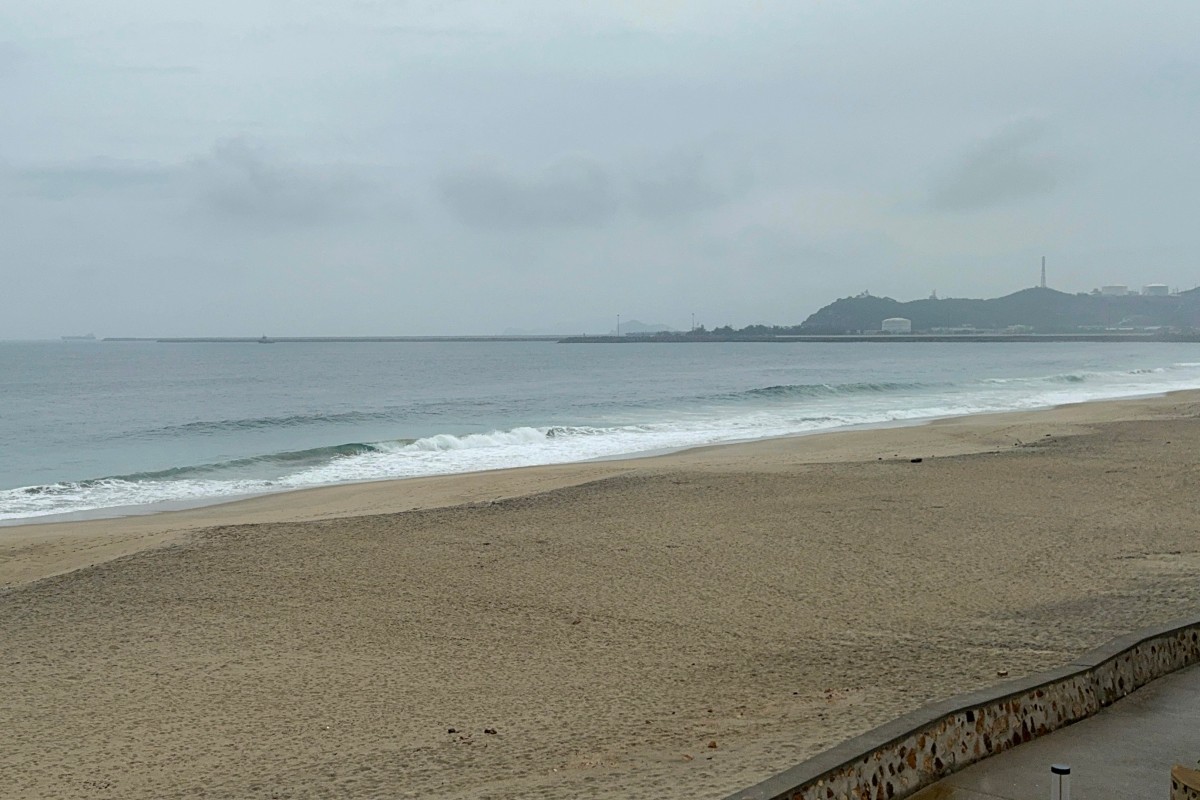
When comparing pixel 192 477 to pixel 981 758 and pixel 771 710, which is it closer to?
pixel 771 710

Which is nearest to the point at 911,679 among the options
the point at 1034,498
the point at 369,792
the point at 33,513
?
the point at 369,792

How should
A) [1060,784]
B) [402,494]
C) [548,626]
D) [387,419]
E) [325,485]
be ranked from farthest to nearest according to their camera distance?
1. [387,419]
2. [325,485]
3. [402,494]
4. [548,626]
5. [1060,784]

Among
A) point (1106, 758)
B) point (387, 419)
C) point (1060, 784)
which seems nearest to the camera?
point (1060, 784)

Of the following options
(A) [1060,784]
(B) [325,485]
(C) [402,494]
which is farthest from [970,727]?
(B) [325,485]

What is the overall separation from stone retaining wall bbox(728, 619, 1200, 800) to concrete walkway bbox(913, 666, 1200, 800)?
0.06 metres

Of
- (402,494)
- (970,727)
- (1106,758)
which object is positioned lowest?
(402,494)

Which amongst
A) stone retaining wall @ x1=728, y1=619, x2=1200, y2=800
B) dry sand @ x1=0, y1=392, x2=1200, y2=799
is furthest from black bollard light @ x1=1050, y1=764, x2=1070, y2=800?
dry sand @ x1=0, y1=392, x2=1200, y2=799

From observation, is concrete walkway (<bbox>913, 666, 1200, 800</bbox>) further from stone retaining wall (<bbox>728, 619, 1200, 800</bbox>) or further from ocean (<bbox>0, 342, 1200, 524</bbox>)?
ocean (<bbox>0, 342, 1200, 524</bbox>)

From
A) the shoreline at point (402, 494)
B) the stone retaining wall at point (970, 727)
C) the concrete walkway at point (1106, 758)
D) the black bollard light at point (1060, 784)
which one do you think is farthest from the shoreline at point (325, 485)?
the black bollard light at point (1060, 784)

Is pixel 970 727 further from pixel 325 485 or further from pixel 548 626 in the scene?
pixel 325 485

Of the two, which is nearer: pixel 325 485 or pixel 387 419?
pixel 325 485

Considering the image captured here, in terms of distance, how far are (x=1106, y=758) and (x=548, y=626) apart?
430cm

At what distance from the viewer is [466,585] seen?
938 centimetres

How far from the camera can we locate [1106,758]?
14.5 ft
